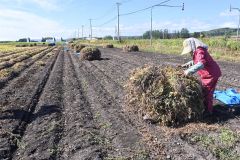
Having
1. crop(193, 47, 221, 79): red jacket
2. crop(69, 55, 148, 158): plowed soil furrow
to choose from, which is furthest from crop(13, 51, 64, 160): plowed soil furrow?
crop(193, 47, 221, 79): red jacket

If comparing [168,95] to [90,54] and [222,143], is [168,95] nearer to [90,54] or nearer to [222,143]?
[222,143]

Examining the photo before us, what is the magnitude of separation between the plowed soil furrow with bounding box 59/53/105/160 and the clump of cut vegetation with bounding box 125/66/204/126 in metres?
1.19

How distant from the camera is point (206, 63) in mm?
8219

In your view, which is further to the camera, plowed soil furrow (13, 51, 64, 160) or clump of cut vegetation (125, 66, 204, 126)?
clump of cut vegetation (125, 66, 204, 126)

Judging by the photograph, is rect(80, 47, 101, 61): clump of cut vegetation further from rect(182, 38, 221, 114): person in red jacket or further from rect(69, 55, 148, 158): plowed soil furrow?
rect(182, 38, 221, 114): person in red jacket

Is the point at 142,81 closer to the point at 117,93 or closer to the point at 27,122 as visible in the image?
the point at 27,122

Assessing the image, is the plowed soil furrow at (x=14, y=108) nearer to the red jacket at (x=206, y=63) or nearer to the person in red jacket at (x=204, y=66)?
the person in red jacket at (x=204, y=66)

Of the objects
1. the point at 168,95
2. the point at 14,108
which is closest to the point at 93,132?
the point at 168,95

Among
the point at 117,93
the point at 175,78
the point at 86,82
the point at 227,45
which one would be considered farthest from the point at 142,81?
the point at 227,45

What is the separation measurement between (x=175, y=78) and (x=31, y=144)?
3047mm

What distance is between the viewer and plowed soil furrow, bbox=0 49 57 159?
7.29 m

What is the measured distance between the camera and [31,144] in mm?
7105

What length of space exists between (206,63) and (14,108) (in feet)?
16.9

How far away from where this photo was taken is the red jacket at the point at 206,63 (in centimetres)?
804
